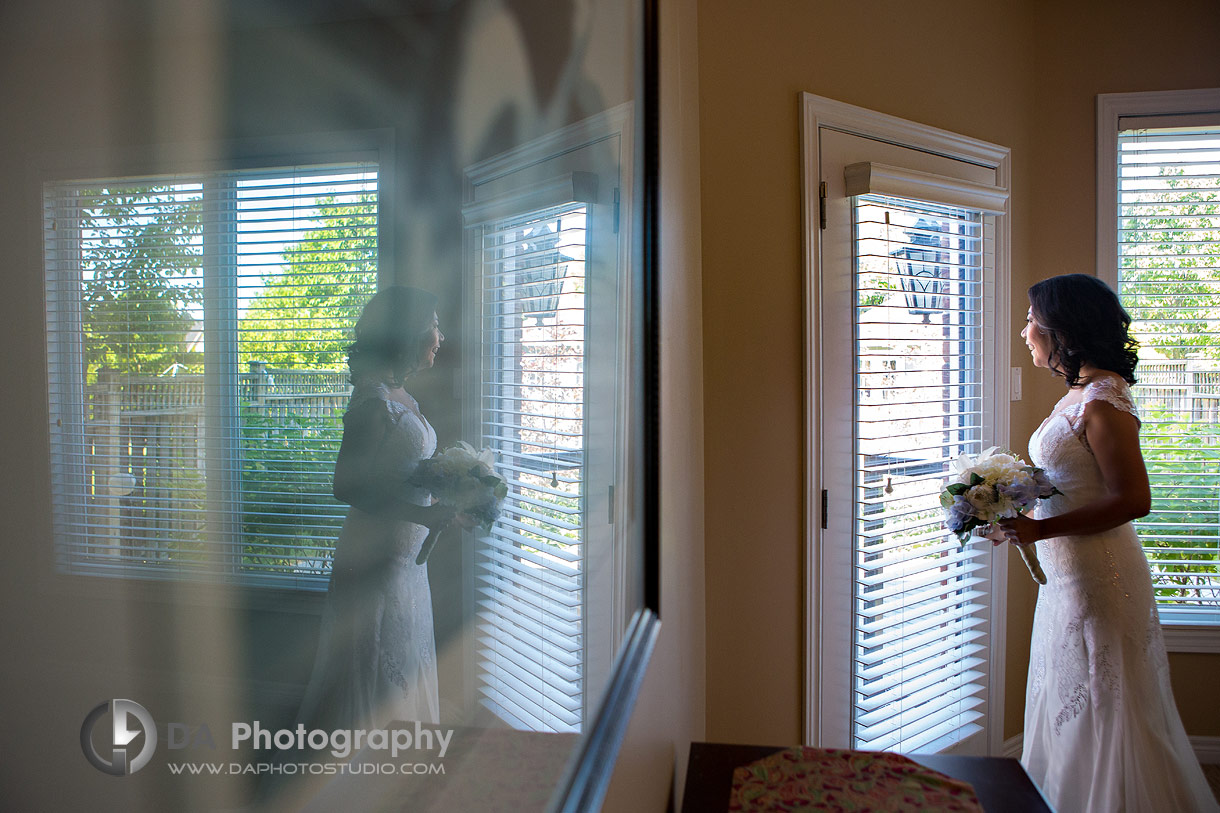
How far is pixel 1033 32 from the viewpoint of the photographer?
3141mm

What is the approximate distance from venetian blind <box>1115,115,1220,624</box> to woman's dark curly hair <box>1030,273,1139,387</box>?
36.7 inches

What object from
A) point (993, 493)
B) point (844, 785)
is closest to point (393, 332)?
point (844, 785)

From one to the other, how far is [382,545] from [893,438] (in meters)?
2.41

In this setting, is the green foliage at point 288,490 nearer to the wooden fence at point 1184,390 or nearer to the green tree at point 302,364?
the green tree at point 302,364

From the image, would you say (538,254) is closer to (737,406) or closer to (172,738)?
(172,738)

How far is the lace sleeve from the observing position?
222 cm

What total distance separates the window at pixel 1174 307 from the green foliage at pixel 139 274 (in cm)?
366

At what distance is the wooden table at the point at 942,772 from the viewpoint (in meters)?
1.26

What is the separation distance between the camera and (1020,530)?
2.27m

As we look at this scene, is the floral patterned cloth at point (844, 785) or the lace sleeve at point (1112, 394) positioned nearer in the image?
the floral patterned cloth at point (844, 785)

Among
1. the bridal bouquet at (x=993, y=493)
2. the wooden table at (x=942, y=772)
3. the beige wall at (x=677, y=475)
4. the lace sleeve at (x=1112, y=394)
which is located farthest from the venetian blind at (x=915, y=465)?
the wooden table at (x=942, y=772)

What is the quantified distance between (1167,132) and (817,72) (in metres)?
1.81

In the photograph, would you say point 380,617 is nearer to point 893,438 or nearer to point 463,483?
point 463,483

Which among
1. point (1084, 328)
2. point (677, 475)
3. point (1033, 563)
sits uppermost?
point (1084, 328)
